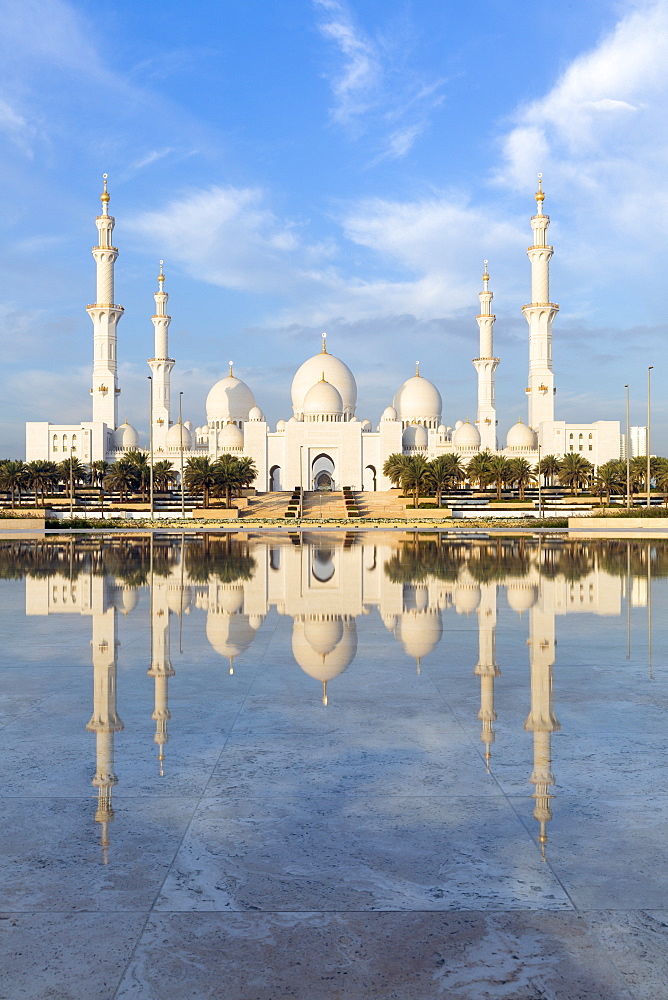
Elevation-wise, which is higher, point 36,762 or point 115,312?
point 115,312

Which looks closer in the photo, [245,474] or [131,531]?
[131,531]

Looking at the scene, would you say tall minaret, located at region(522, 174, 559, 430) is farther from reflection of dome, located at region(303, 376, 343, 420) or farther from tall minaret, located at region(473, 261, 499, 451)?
reflection of dome, located at region(303, 376, 343, 420)

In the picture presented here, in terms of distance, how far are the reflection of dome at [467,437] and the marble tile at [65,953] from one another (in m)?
87.1

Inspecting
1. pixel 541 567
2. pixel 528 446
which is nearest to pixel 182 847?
pixel 541 567

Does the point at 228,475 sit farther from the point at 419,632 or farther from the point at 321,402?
the point at 419,632

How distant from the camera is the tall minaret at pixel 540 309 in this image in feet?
258

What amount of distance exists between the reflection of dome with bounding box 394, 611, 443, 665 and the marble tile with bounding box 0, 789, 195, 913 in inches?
168

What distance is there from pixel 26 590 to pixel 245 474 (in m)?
46.6

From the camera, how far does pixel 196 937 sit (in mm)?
3164

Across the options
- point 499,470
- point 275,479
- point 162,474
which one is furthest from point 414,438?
point 162,474

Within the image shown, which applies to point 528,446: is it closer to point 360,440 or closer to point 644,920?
point 360,440

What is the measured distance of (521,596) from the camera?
13.2 m

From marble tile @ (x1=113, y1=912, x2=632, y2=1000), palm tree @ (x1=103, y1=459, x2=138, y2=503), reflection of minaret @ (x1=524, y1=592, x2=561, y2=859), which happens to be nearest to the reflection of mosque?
reflection of minaret @ (x1=524, y1=592, x2=561, y2=859)

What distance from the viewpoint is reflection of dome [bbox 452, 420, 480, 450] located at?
8912cm
